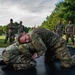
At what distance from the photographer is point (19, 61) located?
6.04m

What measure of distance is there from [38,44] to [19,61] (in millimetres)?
691

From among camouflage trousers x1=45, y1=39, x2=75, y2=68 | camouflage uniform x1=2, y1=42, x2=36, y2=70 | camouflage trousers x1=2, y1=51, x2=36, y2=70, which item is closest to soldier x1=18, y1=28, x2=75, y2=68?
camouflage trousers x1=45, y1=39, x2=75, y2=68

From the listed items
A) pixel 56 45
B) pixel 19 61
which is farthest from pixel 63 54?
pixel 19 61

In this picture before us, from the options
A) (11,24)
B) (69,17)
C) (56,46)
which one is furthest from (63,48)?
(69,17)

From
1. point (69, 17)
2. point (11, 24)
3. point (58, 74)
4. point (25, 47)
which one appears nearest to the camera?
point (58, 74)

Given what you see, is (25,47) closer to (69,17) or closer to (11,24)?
(11,24)

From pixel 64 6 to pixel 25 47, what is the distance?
1621 inches

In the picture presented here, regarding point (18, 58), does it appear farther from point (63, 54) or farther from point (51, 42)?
point (63, 54)

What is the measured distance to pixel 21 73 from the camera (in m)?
5.59

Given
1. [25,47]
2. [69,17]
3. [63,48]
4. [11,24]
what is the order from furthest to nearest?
[69,17] < [11,24] < [63,48] < [25,47]

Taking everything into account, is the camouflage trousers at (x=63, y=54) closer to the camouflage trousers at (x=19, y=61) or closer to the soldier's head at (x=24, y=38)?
the camouflage trousers at (x=19, y=61)

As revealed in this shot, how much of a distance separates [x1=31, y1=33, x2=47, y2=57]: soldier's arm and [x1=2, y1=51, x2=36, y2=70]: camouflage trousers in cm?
45

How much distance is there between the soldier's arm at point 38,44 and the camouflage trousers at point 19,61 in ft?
1.48

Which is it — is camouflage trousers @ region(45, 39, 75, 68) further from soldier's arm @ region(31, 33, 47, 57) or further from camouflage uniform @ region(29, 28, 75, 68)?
soldier's arm @ region(31, 33, 47, 57)
